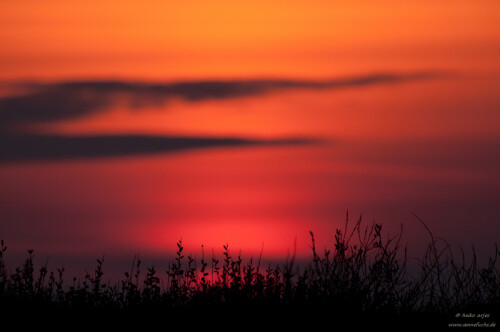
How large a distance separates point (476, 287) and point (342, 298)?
194 centimetres

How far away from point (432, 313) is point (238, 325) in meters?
2.48

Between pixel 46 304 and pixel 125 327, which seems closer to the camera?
pixel 125 327

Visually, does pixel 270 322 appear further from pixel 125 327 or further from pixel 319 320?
pixel 125 327

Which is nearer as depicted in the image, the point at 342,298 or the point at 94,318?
the point at 94,318

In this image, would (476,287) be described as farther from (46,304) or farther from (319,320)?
(46,304)

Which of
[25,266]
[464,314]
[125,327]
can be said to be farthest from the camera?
[25,266]

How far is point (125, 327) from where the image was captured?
28.3ft

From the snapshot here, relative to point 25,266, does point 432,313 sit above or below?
below

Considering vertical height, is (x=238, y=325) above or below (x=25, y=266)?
below

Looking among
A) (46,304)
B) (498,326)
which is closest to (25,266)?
(46,304)

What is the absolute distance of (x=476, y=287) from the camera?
10.4 meters

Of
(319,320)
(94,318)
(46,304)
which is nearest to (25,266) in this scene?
(46,304)

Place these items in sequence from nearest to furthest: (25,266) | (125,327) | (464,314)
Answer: (125,327) → (464,314) → (25,266)

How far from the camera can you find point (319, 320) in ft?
29.3
